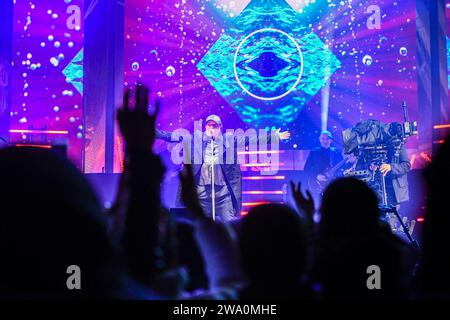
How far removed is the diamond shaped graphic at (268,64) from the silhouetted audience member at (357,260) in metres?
6.84

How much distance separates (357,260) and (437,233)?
32 cm

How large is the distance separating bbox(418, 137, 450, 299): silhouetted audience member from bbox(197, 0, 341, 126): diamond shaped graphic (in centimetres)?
A: 713

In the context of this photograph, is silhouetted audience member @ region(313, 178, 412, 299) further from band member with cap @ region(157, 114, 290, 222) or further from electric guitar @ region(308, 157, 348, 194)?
electric guitar @ region(308, 157, 348, 194)

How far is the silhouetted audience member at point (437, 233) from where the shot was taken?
157cm

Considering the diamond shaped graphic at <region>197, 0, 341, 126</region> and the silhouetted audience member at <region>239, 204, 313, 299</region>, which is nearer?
the silhouetted audience member at <region>239, 204, 313, 299</region>

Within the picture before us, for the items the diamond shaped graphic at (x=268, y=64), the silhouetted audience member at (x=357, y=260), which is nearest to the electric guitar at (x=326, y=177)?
the diamond shaped graphic at (x=268, y=64)

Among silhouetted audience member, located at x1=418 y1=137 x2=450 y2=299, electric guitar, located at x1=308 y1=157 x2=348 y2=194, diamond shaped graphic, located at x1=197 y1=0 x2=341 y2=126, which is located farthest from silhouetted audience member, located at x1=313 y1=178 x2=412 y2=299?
diamond shaped graphic, located at x1=197 y1=0 x2=341 y2=126

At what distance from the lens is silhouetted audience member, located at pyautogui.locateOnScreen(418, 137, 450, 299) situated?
5.15 ft

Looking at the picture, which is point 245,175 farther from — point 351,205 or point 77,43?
point 351,205

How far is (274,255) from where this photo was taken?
62.7 inches

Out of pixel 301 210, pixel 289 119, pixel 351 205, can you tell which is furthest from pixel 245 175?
pixel 351 205

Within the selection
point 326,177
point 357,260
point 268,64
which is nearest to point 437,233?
point 357,260

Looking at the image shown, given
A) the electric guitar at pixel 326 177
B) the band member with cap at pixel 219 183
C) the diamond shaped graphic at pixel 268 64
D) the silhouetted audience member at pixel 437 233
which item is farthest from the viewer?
the diamond shaped graphic at pixel 268 64

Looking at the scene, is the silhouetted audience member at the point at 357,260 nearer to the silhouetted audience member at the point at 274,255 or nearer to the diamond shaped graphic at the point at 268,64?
the silhouetted audience member at the point at 274,255
